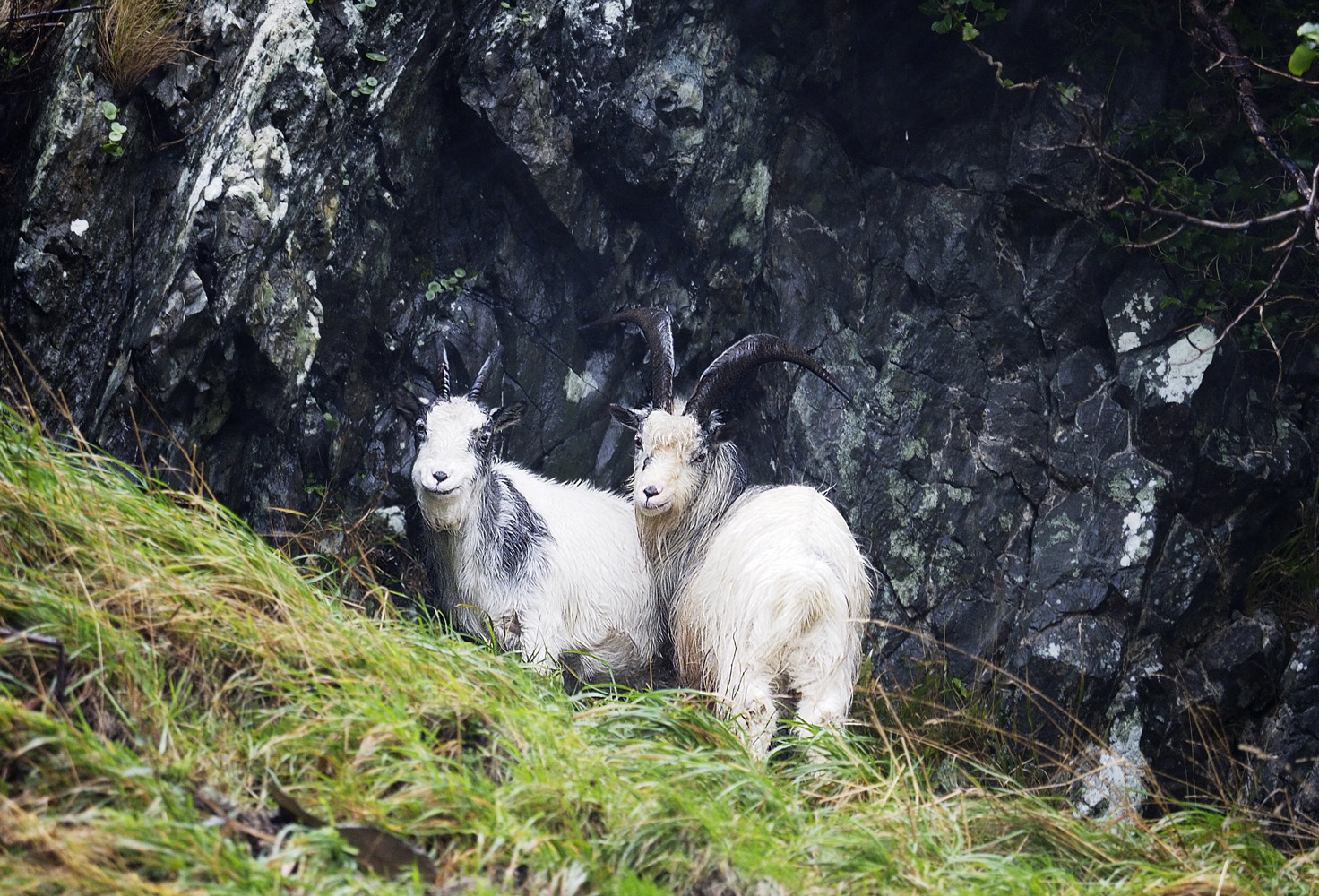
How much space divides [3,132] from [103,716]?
3.24m

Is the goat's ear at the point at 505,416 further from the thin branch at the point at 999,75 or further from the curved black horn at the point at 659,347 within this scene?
the thin branch at the point at 999,75

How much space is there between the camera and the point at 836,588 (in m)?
4.95

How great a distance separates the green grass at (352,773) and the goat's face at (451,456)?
1.23 meters

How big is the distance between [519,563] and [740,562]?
1185 mm

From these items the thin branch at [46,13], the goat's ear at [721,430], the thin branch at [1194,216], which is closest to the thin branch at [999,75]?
the thin branch at [1194,216]

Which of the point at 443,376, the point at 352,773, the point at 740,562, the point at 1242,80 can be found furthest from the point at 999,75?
the point at 352,773

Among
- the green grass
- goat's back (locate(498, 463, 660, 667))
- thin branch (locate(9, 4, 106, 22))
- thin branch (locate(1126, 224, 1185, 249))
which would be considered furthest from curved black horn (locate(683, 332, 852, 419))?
thin branch (locate(9, 4, 106, 22))

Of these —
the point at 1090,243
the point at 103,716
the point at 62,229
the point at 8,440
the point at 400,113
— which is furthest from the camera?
the point at 1090,243

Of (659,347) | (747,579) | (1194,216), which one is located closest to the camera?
(747,579)

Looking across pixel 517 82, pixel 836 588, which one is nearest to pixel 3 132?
pixel 517 82

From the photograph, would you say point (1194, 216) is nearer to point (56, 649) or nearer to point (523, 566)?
point (523, 566)

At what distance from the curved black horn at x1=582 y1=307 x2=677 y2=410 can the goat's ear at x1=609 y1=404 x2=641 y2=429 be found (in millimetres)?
130

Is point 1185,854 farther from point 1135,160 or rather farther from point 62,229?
point 62,229

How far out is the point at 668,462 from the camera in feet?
18.4
